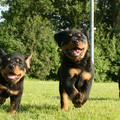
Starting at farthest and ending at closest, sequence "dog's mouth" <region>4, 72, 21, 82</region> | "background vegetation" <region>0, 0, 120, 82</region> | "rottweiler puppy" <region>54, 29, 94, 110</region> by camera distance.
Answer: "background vegetation" <region>0, 0, 120, 82</region> → "dog's mouth" <region>4, 72, 21, 82</region> → "rottweiler puppy" <region>54, 29, 94, 110</region>

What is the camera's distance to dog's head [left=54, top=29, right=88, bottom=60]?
361cm

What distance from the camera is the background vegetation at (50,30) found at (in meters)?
17.0

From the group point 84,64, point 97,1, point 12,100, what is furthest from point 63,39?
point 97,1

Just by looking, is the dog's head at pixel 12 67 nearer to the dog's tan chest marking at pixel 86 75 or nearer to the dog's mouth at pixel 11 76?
the dog's mouth at pixel 11 76

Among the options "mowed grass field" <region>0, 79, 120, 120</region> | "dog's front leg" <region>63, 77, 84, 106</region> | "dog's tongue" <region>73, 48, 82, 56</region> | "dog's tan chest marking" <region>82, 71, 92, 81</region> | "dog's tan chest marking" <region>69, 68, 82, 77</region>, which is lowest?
"mowed grass field" <region>0, 79, 120, 120</region>

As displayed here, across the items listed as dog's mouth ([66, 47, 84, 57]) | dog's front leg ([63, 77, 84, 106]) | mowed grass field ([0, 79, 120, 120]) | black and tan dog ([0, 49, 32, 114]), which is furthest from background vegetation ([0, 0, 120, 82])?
dog's front leg ([63, 77, 84, 106])

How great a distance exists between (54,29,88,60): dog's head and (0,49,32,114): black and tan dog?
864mm

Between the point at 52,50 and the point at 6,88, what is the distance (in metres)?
13.9

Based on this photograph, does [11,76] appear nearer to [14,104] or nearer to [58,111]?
[14,104]

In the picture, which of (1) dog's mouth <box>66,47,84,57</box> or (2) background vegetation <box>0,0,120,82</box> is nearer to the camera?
(1) dog's mouth <box>66,47,84,57</box>

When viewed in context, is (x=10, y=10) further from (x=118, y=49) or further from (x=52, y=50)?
(x=118, y=49)

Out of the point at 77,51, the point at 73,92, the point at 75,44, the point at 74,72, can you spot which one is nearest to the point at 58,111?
the point at 73,92

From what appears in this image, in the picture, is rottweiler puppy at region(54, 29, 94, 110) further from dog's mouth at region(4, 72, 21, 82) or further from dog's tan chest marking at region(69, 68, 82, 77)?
dog's mouth at region(4, 72, 21, 82)

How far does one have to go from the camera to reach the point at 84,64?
3768 mm
